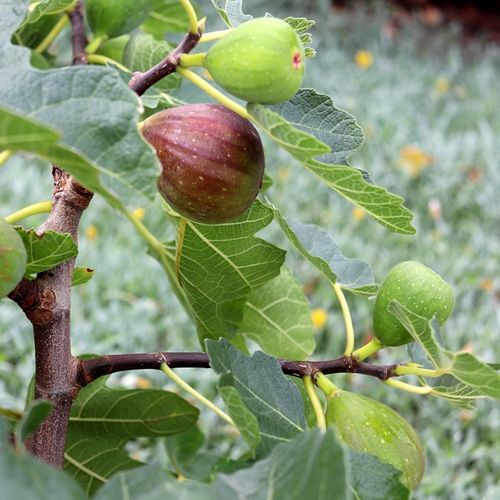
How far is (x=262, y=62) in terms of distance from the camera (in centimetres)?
52

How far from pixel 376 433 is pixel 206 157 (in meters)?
0.26

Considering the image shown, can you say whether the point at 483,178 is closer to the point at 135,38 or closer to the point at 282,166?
the point at 282,166

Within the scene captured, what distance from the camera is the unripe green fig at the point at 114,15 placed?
0.91 metres

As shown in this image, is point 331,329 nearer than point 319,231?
No

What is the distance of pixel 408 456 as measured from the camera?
68 centimetres

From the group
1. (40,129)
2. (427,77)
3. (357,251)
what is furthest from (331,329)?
(427,77)

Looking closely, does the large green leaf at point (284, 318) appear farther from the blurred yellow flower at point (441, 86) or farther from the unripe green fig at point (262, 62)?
the blurred yellow flower at point (441, 86)

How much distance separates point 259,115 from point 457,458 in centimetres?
127

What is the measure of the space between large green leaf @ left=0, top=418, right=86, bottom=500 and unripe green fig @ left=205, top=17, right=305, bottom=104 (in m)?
0.26

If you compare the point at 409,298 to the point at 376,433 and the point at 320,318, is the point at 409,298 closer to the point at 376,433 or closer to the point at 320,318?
the point at 376,433

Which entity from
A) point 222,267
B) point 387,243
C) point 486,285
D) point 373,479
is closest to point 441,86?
point 387,243

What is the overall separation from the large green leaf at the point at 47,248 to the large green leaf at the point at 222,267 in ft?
0.52

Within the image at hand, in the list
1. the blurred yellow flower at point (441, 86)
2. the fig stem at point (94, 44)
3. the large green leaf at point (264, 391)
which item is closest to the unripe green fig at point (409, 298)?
the large green leaf at point (264, 391)

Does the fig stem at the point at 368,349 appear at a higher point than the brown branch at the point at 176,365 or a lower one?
higher
